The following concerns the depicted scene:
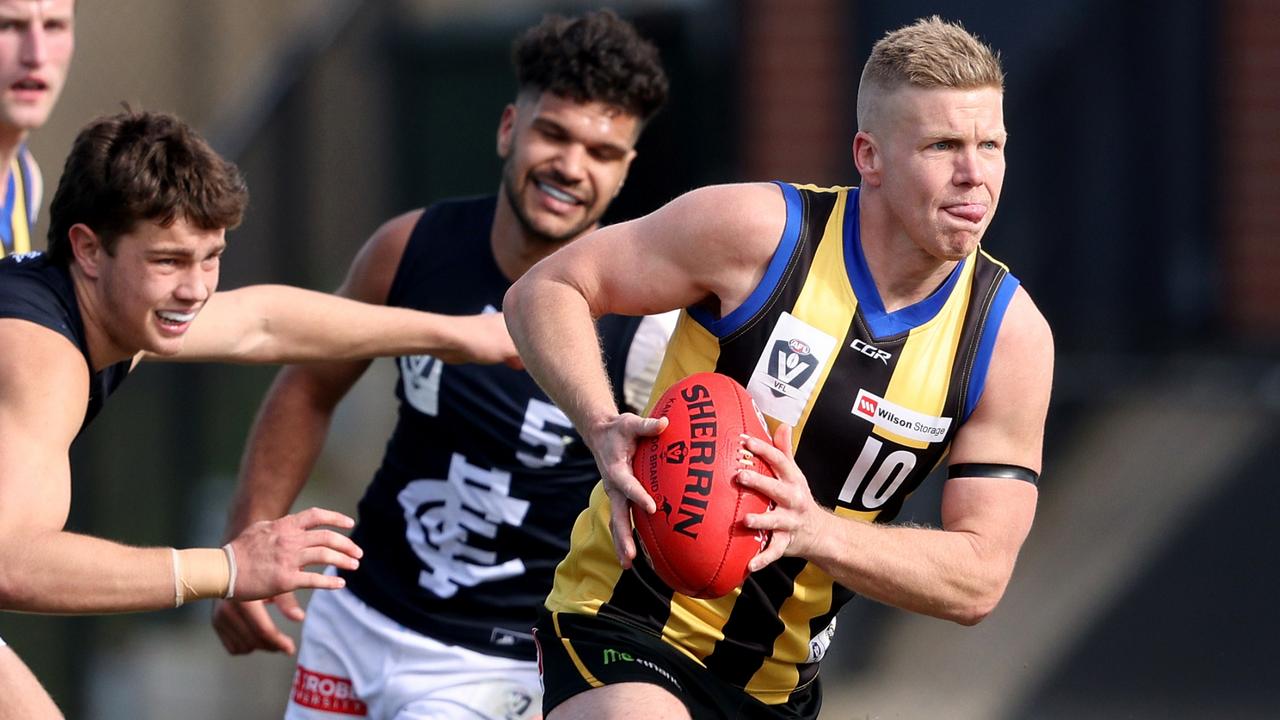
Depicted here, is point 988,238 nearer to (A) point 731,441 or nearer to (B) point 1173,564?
(B) point 1173,564

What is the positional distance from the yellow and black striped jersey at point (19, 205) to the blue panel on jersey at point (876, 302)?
340cm

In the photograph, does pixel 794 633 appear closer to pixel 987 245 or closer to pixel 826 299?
pixel 826 299

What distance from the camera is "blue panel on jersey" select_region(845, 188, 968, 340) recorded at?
4293 millimetres

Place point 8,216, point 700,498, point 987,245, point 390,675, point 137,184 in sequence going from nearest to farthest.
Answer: point 700,498
point 137,184
point 390,675
point 8,216
point 987,245

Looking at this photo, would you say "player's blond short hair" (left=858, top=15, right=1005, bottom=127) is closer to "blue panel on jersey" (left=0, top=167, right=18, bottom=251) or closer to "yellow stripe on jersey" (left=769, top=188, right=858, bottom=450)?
"yellow stripe on jersey" (left=769, top=188, right=858, bottom=450)

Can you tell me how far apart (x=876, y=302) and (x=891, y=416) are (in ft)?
0.93

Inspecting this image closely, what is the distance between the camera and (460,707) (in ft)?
17.8

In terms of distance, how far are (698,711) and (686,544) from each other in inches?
27.1

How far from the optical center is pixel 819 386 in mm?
4250

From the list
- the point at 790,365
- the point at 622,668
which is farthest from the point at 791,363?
the point at 622,668

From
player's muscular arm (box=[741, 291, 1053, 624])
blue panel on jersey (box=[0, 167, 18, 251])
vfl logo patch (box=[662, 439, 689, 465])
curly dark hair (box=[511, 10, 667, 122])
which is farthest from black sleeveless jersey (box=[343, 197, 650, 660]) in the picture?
blue panel on jersey (box=[0, 167, 18, 251])

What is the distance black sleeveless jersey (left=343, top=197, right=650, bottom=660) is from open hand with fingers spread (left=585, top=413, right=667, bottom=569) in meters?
1.42

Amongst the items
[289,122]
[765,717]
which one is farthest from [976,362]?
[289,122]

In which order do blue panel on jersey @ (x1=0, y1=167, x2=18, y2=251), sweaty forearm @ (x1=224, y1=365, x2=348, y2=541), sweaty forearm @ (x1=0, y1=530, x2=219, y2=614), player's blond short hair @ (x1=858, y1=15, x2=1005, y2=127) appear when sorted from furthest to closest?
blue panel on jersey @ (x1=0, y1=167, x2=18, y2=251) → sweaty forearm @ (x1=224, y1=365, x2=348, y2=541) → player's blond short hair @ (x1=858, y1=15, x2=1005, y2=127) → sweaty forearm @ (x1=0, y1=530, x2=219, y2=614)
